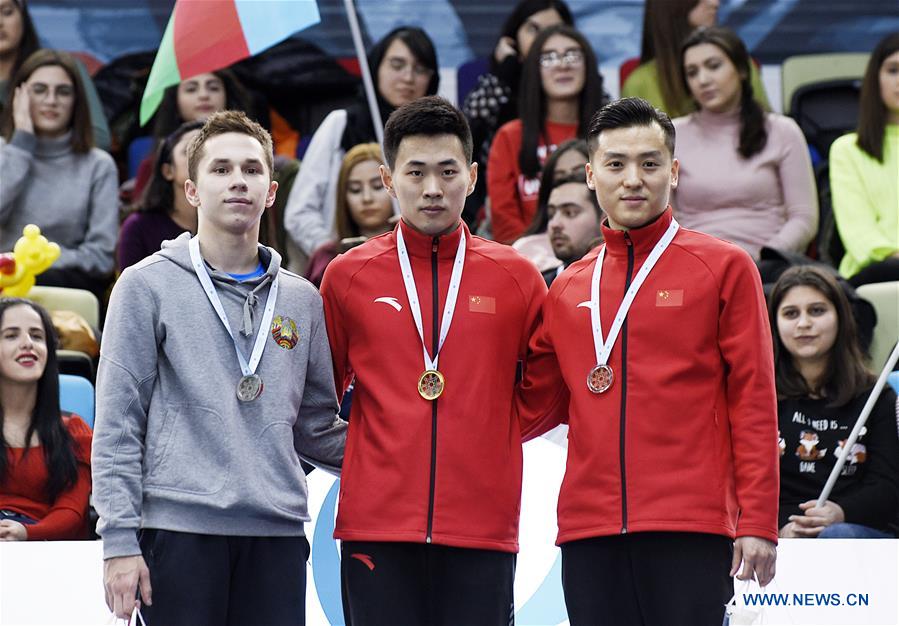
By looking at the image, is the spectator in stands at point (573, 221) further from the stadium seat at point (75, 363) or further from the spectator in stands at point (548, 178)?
the stadium seat at point (75, 363)

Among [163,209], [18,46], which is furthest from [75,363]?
[18,46]

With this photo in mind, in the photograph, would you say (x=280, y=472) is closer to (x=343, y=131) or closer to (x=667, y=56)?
(x=343, y=131)

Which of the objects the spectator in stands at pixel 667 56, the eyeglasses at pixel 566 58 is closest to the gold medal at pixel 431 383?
the eyeglasses at pixel 566 58

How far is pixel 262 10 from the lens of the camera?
5.86 meters

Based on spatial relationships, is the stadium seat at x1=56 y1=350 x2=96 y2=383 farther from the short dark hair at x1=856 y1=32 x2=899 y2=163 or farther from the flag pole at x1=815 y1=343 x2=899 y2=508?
the short dark hair at x1=856 y1=32 x2=899 y2=163

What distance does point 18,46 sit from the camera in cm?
812

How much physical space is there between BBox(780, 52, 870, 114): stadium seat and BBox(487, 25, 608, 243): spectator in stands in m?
1.74

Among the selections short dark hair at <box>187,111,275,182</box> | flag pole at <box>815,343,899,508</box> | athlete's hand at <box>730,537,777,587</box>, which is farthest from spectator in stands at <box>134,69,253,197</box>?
athlete's hand at <box>730,537,777,587</box>

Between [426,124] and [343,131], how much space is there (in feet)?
11.9

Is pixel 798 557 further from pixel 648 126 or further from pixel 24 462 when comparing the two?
pixel 24 462

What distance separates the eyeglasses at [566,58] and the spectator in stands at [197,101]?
1.65 metres

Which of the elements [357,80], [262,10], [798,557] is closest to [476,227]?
[357,80]

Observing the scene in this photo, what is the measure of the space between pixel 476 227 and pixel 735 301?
400 centimetres

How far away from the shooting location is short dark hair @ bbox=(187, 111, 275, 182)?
13.5 feet
